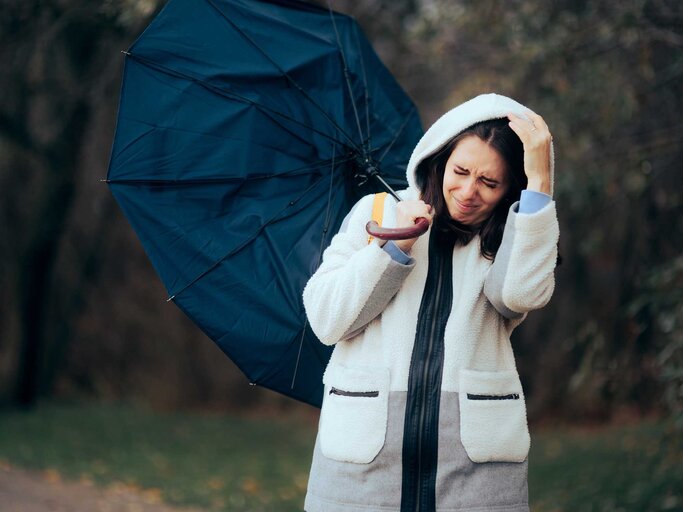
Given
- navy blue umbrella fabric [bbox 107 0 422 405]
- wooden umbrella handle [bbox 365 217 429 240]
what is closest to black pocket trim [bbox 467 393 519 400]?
wooden umbrella handle [bbox 365 217 429 240]

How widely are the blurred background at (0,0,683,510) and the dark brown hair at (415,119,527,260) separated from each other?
2.48m

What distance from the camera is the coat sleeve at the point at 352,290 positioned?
2.62 m

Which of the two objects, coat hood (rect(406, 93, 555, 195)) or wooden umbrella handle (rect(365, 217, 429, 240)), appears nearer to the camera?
wooden umbrella handle (rect(365, 217, 429, 240))

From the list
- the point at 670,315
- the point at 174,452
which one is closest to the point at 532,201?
the point at 670,315

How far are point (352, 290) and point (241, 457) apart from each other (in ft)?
25.1

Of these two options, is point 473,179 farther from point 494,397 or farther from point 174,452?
point 174,452

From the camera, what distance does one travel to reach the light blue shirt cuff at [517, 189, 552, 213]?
2600mm

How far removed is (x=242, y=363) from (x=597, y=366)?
3400 mm

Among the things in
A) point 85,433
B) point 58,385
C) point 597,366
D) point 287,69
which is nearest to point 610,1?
point 597,366

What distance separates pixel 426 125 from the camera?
11047 millimetres

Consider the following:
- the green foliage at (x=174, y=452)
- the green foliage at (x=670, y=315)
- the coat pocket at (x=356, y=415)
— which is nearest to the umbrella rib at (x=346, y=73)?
the coat pocket at (x=356, y=415)

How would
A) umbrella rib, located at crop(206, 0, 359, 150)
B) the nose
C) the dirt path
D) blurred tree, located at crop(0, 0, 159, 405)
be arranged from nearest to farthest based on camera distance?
1. the nose
2. umbrella rib, located at crop(206, 0, 359, 150)
3. the dirt path
4. blurred tree, located at crop(0, 0, 159, 405)

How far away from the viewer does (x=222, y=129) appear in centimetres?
329

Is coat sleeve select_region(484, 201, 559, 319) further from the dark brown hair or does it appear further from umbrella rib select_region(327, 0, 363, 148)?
umbrella rib select_region(327, 0, 363, 148)
